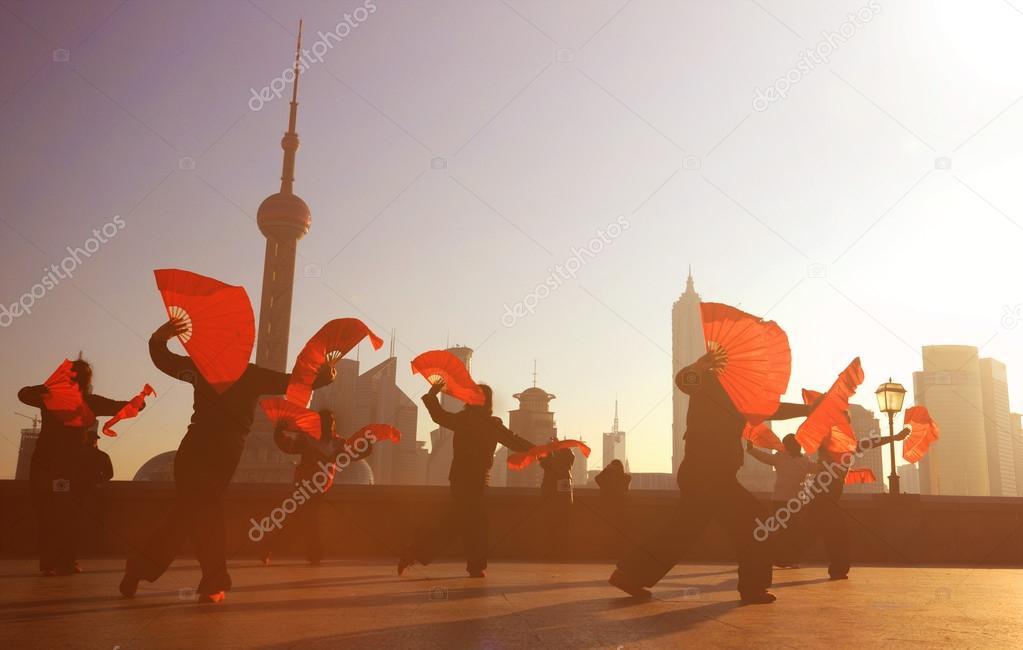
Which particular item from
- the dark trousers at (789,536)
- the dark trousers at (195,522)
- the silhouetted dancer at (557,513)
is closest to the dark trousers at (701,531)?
the dark trousers at (195,522)

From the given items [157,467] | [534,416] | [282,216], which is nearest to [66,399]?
[282,216]

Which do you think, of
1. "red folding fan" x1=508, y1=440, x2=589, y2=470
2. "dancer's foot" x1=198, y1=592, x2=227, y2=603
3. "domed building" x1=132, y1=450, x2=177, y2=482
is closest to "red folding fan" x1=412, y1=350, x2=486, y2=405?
"red folding fan" x1=508, y1=440, x2=589, y2=470

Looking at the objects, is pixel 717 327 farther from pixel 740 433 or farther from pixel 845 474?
pixel 845 474

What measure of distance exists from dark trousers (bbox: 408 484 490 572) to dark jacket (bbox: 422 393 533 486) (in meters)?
0.16

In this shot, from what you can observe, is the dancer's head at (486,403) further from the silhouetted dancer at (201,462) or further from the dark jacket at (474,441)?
the silhouetted dancer at (201,462)

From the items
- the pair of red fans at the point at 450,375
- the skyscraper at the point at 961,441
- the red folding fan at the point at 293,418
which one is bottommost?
the red folding fan at the point at 293,418

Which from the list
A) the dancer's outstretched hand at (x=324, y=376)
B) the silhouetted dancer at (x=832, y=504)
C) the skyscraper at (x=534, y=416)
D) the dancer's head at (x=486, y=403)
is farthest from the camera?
the skyscraper at (x=534, y=416)

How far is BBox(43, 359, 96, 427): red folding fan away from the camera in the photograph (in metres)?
8.44

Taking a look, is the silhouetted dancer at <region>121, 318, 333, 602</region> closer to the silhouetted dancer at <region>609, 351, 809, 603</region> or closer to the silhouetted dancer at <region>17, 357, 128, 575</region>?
the silhouetted dancer at <region>17, 357, 128, 575</region>

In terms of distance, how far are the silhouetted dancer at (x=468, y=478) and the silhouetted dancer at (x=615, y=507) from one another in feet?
15.7

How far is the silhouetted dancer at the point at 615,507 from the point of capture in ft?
44.4

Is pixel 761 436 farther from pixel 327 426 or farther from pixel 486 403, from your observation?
Result: pixel 327 426

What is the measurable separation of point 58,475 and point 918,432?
1094cm

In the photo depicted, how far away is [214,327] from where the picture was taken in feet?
22.6
